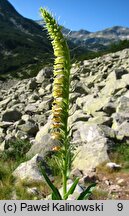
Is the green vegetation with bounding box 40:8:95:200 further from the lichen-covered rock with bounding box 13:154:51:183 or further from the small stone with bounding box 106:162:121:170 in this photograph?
the small stone with bounding box 106:162:121:170

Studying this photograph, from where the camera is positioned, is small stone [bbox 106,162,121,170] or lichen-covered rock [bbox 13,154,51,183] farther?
small stone [bbox 106,162,121,170]

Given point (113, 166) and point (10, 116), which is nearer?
point (113, 166)

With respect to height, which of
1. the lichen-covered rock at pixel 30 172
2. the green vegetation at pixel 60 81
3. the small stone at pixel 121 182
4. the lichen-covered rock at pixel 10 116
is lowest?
the lichen-covered rock at pixel 10 116

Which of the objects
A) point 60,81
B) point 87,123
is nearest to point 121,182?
point 87,123

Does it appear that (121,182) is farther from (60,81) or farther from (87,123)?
(60,81)

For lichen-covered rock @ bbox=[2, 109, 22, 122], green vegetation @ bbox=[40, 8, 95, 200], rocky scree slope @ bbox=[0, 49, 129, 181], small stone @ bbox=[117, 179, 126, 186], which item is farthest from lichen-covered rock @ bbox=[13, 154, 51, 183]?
lichen-covered rock @ bbox=[2, 109, 22, 122]

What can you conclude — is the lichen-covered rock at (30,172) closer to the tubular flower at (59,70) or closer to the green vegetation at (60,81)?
the green vegetation at (60,81)

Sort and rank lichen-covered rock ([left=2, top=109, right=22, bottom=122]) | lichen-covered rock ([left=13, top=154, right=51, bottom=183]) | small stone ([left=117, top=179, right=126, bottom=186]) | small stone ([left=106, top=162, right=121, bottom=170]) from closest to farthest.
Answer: small stone ([left=117, top=179, right=126, bottom=186]) < lichen-covered rock ([left=13, top=154, right=51, bottom=183]) < small stone ([left=106, top=162, right=121, bottom=170]) < lichen-covered rock ([left=2, top=109, right=22, bottom=122])

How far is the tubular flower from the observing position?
5023mm

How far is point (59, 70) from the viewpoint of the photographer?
514 cm

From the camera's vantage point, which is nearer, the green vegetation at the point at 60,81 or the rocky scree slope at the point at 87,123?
the green vegetation at the point at 60,81

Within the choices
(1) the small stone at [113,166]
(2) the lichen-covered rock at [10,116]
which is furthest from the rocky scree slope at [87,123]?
(1) the small stone at [113,166]

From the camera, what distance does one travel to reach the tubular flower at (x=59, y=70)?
502 centimetres

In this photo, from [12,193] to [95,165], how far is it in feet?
8.47
